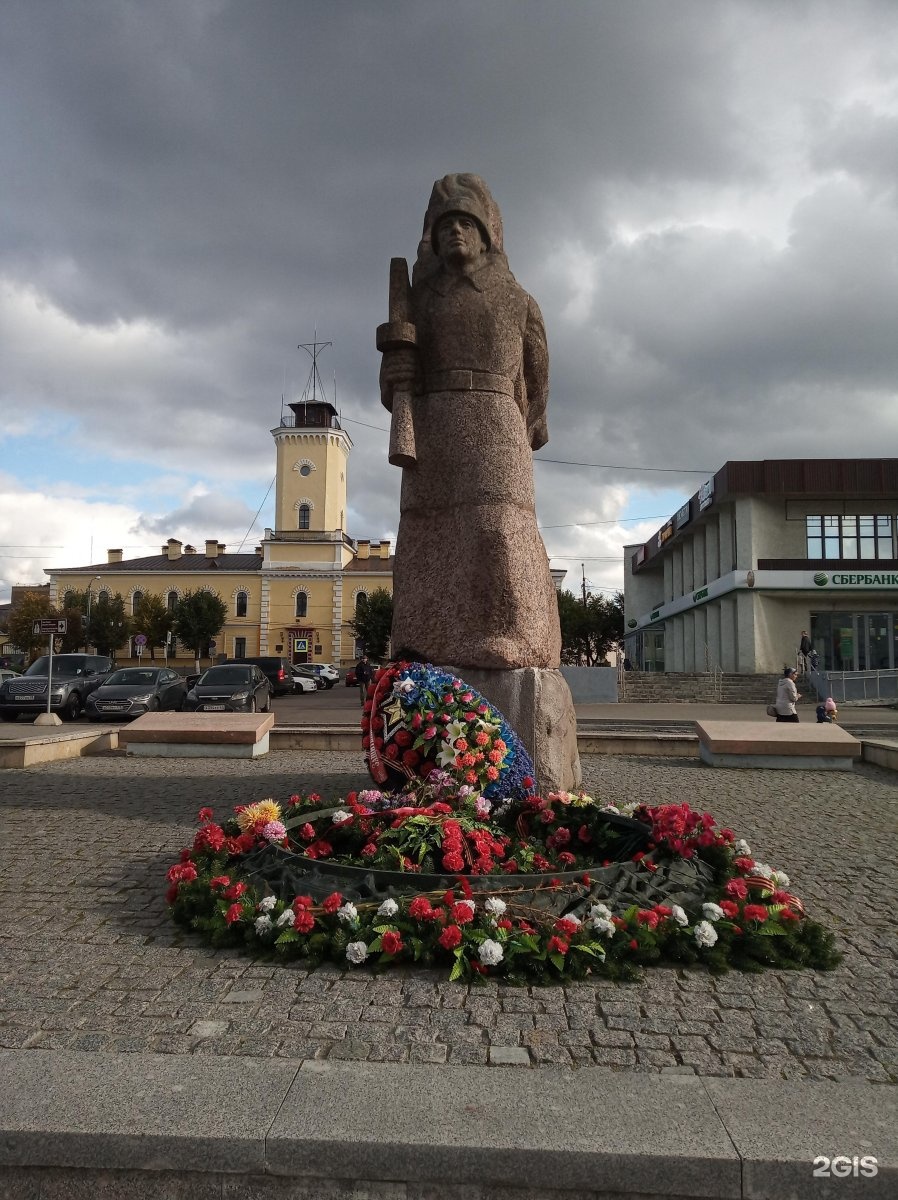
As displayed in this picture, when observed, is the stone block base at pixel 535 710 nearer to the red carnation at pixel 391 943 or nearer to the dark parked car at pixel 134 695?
the red carnation at pixel 391 943

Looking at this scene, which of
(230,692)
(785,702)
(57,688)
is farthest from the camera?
(57,688)

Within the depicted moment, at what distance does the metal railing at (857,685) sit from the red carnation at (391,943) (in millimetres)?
27174

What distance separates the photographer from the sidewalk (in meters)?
2.05

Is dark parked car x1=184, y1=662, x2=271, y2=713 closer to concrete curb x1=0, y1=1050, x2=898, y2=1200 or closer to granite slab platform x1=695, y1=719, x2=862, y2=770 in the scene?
granite slab platform x1=695, y1=719, x2=862, y2=770

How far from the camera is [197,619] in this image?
6078 cm

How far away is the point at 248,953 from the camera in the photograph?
3.52m

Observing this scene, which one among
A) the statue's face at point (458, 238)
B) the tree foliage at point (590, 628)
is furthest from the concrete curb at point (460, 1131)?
the tree foliage at point (590, 628)

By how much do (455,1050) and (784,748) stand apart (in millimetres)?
8556

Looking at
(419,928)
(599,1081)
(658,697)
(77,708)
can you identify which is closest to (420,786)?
(419,928)

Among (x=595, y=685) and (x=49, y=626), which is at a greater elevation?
(x=49, y=626)

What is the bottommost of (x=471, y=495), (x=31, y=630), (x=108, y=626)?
(x=471, y=495)

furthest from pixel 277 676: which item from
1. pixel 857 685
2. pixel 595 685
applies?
pixel 857 685

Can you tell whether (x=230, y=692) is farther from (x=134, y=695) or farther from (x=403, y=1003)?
(x=403, y=1003)

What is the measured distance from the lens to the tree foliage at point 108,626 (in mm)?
58781
